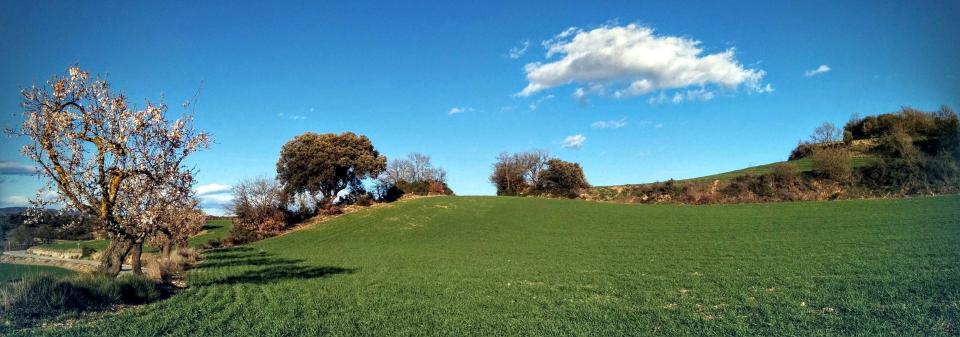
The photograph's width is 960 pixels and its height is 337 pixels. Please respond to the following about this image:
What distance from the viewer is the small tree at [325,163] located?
59.6 metres

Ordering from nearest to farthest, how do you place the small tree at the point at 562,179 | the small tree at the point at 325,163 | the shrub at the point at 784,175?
1. the shrub at the point at 784,175
2. the small tree at the point at 325,163
3. the small tree at the point at 562,179

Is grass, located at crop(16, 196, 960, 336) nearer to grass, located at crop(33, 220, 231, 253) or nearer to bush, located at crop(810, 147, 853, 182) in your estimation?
bush, located at crop(810, 147, 853, 182)

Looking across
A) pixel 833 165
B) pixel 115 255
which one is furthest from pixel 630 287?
pixel 833 165

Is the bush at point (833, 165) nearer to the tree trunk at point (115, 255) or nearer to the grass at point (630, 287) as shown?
the grass at point (630, 287)

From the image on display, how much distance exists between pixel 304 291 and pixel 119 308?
495 cm

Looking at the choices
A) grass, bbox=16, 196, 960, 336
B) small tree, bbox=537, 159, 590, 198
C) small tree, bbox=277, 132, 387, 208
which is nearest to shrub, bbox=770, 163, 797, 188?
grass, bbox=16, 196, 960, 336

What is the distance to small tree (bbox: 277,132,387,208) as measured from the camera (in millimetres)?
59562

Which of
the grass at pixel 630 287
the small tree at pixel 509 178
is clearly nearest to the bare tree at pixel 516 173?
the small tree at pixel 509 178

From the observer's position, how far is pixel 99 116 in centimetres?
1448

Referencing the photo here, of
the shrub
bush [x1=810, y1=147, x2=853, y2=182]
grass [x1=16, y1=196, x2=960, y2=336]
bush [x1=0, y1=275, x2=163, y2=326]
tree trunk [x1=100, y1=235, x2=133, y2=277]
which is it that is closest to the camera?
grass [x1=16, y1=196, x2=960, y2=336]

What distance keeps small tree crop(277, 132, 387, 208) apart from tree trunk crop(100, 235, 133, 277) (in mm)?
44195

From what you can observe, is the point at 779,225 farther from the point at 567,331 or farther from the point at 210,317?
the point at 210,317

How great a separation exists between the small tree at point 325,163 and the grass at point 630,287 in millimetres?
25298

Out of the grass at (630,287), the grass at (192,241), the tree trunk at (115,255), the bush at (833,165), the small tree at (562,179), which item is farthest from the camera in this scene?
the small tree at (562,179)
